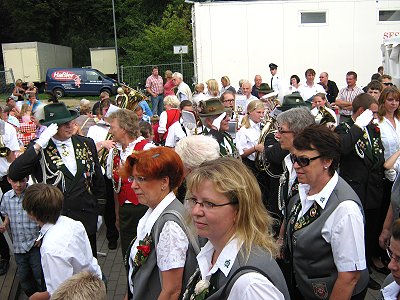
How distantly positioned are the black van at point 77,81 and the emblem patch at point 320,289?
26.9 m

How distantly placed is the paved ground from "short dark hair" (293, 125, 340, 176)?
8.53 feet

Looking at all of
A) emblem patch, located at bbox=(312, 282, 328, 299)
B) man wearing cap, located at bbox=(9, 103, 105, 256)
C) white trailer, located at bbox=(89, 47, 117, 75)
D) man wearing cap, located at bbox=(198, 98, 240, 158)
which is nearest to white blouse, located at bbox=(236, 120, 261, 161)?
man wearing cap, located at bbox=(198, 98, 240, 158)

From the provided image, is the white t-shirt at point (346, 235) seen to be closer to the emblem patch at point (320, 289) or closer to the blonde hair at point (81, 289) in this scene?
the emblem patch at point (320, 289)

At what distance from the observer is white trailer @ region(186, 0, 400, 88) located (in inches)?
638

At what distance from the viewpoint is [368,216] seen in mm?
5430

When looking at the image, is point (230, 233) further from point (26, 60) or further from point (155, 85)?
point (26, 60)

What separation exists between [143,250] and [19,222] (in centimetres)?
261

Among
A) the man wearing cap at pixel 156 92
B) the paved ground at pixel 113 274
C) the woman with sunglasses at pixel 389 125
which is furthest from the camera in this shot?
the man wearing cap at pixel 156 92

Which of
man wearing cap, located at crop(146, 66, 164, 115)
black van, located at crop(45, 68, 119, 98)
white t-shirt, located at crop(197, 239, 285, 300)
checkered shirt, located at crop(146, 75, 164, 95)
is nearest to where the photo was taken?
white t-shirt, located at crop(197, 239, 285, 300)

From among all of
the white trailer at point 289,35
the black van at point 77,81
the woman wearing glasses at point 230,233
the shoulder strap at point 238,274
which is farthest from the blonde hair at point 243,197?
the black van at point 77,81

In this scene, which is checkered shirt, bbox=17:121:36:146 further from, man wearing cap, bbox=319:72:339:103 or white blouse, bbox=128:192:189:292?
man wearing cap, bbox=319:72:339:103

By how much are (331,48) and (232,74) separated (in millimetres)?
3547

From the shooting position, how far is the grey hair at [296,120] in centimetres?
401

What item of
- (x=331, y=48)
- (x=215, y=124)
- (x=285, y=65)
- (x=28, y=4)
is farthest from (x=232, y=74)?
(x=28, y=4)
